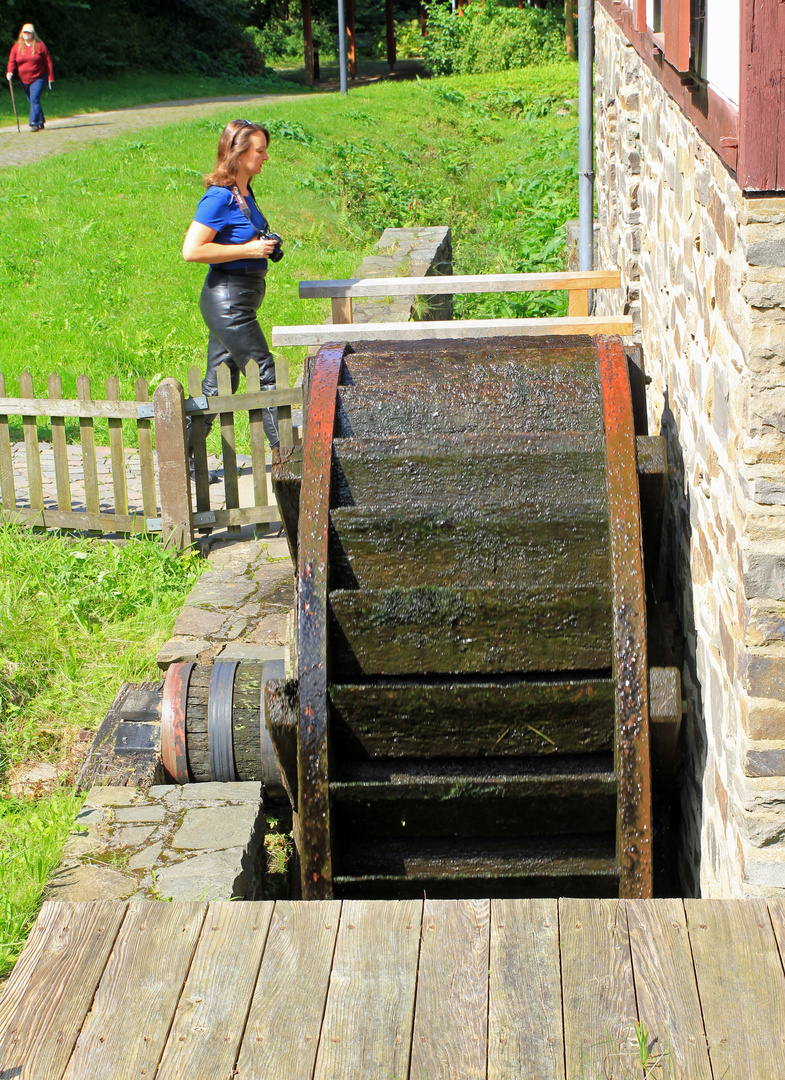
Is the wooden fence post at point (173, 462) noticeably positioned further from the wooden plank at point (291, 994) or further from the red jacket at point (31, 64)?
the red jacket at point (31, 64)

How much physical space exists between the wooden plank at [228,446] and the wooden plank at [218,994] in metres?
3.78

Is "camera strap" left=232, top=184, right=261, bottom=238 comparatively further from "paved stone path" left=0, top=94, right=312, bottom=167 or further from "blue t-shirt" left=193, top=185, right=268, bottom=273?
"paved stone path" left=0, top=94, right=312, bottom=167

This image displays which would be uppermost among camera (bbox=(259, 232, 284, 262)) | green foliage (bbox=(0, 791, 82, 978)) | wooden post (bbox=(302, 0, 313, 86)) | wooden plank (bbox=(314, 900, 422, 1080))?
wooden post (bbox=(302, 0, 313, 86))

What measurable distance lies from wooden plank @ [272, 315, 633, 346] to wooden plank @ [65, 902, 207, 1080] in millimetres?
2992

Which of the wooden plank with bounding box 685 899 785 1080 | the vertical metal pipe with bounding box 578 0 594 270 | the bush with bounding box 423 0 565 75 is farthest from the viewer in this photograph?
the bush with bounding box 423 0 565 75

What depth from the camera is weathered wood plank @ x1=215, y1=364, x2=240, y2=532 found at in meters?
6.01

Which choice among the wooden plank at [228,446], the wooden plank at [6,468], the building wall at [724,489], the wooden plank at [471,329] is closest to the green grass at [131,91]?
the wooden plank at [6,468]

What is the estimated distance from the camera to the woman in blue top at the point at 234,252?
574 cm

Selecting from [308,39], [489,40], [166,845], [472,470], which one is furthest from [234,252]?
[489,40]

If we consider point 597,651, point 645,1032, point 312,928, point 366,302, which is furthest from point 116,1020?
point 366,302

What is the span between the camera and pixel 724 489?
2881 mm

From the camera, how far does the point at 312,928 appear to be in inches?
94.6

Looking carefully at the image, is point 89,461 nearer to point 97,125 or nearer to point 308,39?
point 97,125

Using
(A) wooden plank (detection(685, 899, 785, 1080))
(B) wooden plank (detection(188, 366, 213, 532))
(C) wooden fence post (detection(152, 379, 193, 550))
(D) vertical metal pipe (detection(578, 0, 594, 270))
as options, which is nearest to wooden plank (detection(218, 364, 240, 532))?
(B) wooden plank (detection(188, 366, 213, 532))
